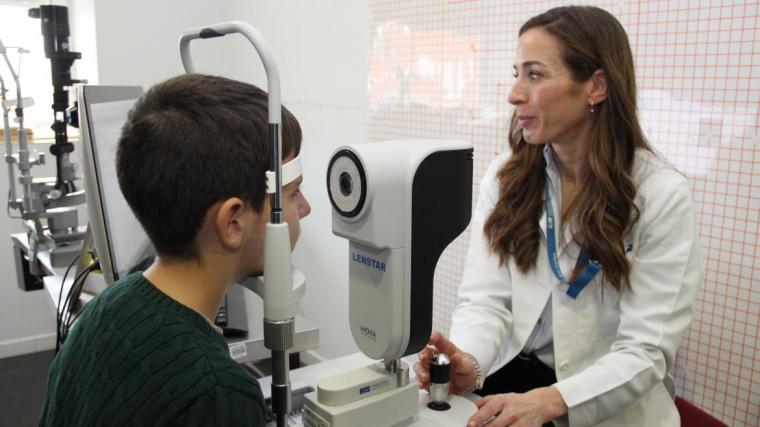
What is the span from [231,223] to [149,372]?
0.70 ft

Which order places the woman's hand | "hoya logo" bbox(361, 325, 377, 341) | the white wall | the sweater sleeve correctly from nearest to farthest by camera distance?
the sweater sleeve
"hoya logo" bbox(361, 325, 377, 341)
the woman's hand
the white wall

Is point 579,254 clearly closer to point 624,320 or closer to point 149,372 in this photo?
point 624,320

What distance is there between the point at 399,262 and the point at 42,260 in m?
1.74

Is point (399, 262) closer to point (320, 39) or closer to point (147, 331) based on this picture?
point (147, 331)

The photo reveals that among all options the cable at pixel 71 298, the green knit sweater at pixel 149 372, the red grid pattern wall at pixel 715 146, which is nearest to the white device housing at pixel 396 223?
the green knit sweater at pixel 149 372

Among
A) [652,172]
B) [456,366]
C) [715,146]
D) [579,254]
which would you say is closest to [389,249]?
[456,366]

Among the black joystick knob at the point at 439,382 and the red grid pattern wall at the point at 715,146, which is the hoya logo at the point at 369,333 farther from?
the red grid pattern wall at the point at 715,146

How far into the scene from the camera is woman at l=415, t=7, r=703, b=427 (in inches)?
49.8

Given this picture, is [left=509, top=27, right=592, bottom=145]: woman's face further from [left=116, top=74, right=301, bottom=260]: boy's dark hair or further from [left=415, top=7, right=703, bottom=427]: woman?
[left=116, top=74, right=301, bottom=260]: boy's dark hair

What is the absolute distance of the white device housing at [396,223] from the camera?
0.86m

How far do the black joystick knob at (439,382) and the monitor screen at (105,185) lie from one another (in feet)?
2.01

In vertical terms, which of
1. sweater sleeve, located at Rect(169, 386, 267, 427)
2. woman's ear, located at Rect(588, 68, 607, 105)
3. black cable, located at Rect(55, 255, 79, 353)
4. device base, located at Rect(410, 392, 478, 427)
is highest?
woman's ear, located at Rect(588, 68, 607, 105)

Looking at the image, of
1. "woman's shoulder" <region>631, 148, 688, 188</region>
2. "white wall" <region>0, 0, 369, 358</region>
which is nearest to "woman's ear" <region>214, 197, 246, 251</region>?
"woman's shoulder" <region>631, 148, 688, 188</region>

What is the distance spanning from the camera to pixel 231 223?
829 mm
